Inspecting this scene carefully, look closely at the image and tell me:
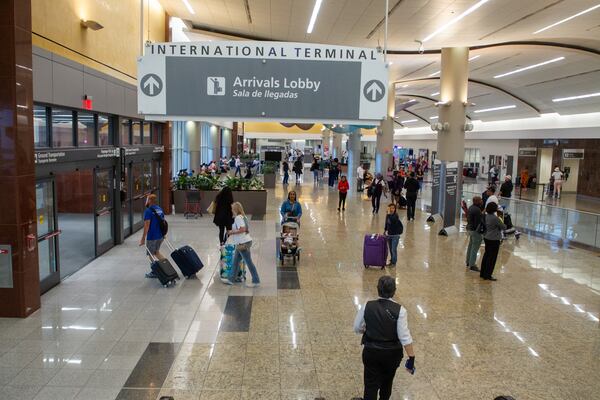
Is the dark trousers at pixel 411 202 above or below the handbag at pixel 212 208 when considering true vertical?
below

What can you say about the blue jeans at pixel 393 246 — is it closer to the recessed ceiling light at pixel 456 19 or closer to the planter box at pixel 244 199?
the recessed ceiling light at pixel 456 19

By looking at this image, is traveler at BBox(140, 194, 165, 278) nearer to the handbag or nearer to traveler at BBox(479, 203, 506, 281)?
the handbag

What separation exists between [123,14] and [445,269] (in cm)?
926

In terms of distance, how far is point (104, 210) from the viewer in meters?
11.5

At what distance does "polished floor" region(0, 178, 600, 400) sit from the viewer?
5.41m

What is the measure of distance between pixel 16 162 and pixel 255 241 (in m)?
6.97

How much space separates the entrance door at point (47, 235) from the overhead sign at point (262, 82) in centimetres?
354

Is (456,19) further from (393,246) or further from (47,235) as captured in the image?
(47,235)

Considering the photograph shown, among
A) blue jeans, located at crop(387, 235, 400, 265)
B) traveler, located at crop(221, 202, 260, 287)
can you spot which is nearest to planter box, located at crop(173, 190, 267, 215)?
blue jeans, located at crop(387, 235, 400, 265)

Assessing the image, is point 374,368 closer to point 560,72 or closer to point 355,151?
point 560,72

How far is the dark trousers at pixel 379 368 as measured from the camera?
4305 millimetres

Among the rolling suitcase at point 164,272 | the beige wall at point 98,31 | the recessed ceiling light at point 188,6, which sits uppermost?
the recessed ceiling light at point 188,6

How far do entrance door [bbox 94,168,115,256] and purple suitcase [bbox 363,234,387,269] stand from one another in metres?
5.65

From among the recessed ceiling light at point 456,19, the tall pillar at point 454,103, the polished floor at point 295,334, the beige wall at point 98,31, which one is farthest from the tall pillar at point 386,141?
the polished floor at point 295,334
